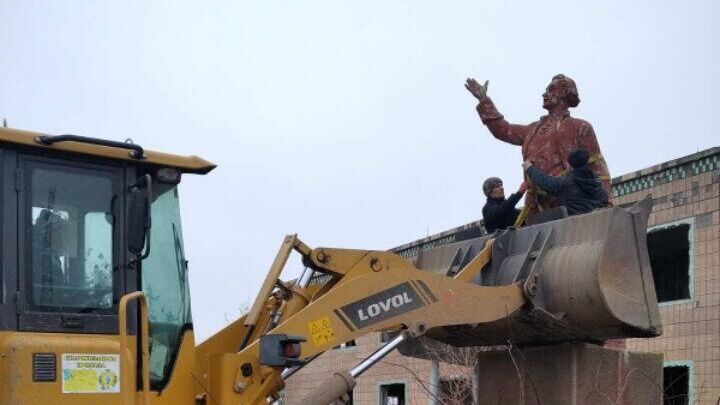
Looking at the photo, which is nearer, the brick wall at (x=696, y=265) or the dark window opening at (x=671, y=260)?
the brick wall at (x=696, y=265)

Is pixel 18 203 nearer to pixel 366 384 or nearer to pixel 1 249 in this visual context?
pixel 1 249

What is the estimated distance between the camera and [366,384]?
18219 mm

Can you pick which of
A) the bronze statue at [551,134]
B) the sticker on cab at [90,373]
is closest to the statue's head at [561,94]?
the bronze statue at [551,134]

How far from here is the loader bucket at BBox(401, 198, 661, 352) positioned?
6516 millimetres

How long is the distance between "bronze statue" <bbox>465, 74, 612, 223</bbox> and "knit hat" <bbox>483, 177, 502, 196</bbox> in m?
0.28

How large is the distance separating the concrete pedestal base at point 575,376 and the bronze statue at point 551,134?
3.20 ft

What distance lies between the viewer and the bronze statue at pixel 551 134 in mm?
7738

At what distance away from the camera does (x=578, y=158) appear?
23.9 feet

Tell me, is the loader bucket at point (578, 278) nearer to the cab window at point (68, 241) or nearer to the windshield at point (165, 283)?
the windshield at point (165, 283)

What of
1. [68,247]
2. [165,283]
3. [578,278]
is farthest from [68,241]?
[578,278]

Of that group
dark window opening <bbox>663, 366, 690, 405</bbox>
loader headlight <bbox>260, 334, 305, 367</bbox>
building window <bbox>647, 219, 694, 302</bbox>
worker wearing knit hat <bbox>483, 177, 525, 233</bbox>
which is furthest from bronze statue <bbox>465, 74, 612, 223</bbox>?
dark window opening <bbox>663, 366, 690, 405</bbox>

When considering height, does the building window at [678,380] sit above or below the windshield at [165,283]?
below

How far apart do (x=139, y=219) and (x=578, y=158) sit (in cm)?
329

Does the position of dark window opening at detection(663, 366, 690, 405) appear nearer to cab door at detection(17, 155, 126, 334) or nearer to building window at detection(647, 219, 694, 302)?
building window at detection(647, 219, 694, 302)
